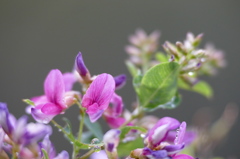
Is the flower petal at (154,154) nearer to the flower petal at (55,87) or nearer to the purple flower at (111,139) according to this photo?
the purple flower at (111,139)

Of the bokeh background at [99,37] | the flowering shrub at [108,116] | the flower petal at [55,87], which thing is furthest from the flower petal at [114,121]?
the bokeh background at [99,37]

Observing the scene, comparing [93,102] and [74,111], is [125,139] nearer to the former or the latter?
[93,102]

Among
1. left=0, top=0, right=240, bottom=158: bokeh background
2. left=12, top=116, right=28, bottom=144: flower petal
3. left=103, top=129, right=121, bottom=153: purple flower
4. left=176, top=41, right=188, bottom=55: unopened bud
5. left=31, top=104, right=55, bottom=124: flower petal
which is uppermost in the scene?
left=0, top=0, right=240, bottom=158: bokeh background

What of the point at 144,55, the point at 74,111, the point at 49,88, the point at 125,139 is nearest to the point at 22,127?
the point at 49,88

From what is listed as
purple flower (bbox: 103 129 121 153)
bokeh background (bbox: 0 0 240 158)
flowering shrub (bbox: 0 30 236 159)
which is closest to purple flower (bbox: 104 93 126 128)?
flowering shrub (bbox: 0 30 236 159)

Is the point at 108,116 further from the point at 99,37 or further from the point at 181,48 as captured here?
the point at 99,37

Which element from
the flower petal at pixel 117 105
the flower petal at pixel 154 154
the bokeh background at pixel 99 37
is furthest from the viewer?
the bokeh background at pixel 99 37

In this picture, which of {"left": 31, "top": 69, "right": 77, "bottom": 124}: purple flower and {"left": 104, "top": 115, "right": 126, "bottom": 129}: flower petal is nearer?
{"left": 31, "top": 69, "right": 77, "bottom": 124}: purple flower

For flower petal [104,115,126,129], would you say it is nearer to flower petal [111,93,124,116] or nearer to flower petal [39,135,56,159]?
flower petal [111,93,124,116]
